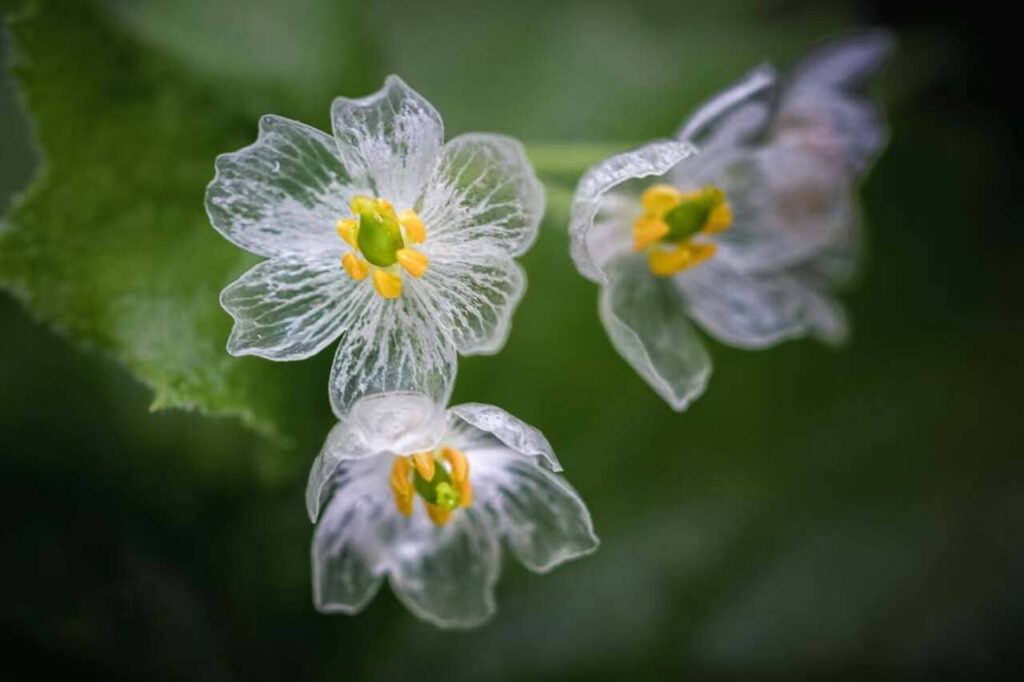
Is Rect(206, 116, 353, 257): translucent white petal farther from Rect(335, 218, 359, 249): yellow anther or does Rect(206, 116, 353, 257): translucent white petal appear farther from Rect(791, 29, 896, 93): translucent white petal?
Rect(791, 29, 896, 93): translucent white petal

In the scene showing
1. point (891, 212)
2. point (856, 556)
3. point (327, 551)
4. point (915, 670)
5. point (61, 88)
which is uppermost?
point (61, 88)

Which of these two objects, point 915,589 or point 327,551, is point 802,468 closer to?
point 915,589

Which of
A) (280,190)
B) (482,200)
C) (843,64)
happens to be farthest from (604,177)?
(843,64)

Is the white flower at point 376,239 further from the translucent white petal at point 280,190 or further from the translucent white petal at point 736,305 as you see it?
the translucent white petal at point 736,305

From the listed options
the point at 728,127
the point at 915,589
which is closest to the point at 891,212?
the point at 915,589

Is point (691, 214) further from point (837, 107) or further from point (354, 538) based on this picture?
point (354, 538)

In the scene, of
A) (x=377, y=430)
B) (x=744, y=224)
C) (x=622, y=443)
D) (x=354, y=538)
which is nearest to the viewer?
(x=377, y=430)
